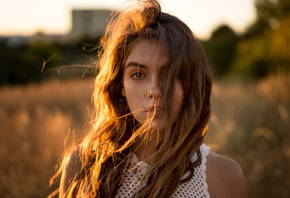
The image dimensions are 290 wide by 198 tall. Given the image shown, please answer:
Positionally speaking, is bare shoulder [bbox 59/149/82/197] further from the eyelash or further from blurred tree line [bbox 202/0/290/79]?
blurred tree line [bbox 202/0/290/79]

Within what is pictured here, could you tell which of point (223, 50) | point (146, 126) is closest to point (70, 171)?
point (146, 126)

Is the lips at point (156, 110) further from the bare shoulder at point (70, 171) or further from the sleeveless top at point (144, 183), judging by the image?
the bare shoulder at point (70, 171)

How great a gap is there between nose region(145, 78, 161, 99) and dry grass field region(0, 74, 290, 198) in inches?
30.6

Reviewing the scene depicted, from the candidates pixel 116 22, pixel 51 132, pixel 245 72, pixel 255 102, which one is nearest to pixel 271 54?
pixel 245 72

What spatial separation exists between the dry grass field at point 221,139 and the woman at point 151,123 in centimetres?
44

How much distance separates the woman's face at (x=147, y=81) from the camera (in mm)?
1494

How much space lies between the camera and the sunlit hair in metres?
1.53

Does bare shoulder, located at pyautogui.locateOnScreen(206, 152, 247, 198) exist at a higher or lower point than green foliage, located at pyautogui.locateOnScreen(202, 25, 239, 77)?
higher

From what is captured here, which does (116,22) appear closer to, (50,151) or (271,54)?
(50,151)

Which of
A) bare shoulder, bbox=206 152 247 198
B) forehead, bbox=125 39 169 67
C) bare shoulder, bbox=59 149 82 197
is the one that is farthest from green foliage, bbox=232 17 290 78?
bare shoulder, bbox=59 149 82 197

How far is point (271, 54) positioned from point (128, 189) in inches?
522

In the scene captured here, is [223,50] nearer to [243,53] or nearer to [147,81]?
[243,53]

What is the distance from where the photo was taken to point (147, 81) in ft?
5.00

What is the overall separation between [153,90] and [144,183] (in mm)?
566
